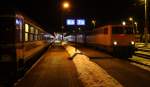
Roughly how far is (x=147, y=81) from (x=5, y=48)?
655 centimetres

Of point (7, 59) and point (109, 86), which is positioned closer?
point (109, 86)

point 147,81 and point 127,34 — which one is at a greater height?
point 127,34

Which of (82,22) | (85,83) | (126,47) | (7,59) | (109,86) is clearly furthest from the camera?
(82,22)

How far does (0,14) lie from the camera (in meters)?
13.7

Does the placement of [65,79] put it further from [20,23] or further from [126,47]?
[126,47]

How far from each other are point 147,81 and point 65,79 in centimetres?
Result: 378

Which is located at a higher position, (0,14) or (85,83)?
(0,14)

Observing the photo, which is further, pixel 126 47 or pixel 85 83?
pixel 126 47

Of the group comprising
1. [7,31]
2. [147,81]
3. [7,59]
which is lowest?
[147,81]

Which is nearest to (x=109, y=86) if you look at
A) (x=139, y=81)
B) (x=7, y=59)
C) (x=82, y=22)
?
(x=139, y=81)

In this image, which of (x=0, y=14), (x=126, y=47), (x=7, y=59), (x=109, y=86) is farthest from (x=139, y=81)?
(x=126, y=47)

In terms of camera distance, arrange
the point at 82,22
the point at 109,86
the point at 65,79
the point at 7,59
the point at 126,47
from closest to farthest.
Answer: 1. the point at 109,86
2. the point at 7,59
3. the point at 65,79
4. the point at 126,47
5. the point at 82,22

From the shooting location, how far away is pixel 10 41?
13570mm

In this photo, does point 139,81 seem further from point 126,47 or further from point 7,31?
point 126,47
